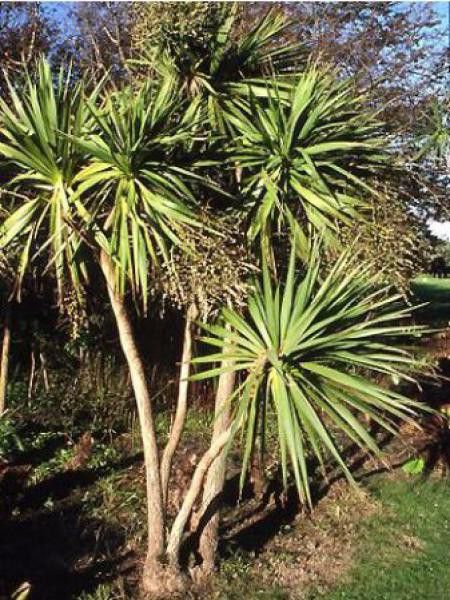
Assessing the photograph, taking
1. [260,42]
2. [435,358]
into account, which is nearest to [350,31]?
[435,358]

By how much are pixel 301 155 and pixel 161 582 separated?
9.90 ft

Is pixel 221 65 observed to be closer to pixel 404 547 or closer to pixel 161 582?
pixel 161 582

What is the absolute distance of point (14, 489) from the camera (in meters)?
6.79

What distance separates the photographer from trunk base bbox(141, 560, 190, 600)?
5047 mm

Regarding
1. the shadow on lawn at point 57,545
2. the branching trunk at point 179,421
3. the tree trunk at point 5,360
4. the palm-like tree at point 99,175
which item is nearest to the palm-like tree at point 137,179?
the palm-like tree at point 99,175

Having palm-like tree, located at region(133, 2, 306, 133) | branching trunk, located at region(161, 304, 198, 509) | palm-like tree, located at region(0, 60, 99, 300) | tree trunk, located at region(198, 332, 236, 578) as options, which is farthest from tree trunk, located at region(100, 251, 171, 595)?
palm-like tree, located at region(133, 2, 306, 133)

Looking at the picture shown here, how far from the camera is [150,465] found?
512 centimetres

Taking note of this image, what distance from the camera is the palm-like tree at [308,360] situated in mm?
4164

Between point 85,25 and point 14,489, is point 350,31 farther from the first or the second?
point 14,489

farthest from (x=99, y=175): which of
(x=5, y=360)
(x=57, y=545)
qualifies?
(x=5, y=360)

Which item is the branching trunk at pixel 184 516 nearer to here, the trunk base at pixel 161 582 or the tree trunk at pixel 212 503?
the trunk base at pixel 161 582

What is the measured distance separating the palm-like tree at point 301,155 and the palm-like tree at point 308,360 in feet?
1.13

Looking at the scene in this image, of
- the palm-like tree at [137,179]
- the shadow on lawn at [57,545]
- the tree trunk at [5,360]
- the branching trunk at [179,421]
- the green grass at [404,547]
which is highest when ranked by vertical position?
the palm-like tree at [137,179]

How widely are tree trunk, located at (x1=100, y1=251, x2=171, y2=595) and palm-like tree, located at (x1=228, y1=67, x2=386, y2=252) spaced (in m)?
1.10
